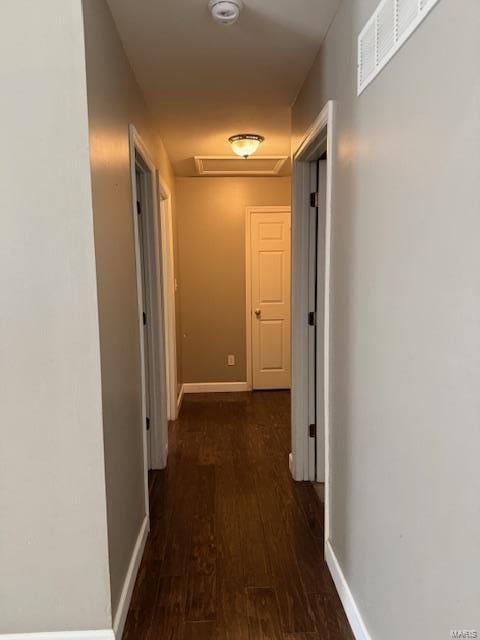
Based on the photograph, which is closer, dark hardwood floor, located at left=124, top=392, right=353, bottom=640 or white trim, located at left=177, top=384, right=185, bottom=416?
dark hardwood floor, located at left=124, top=392, right=353, bottom=640

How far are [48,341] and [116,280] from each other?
0.40 meters

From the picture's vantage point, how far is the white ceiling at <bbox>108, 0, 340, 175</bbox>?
1833 millimetres

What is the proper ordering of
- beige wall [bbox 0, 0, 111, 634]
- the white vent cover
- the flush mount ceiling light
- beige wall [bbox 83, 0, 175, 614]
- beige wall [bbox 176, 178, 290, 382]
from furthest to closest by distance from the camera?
beige wall [bbox 176, 178, 290, 382], the flush mount ceiling light, beige wall [bbox 83, 0, 175, 614], beige wall [bbox 0, 0, 111, 634], the white vent cover

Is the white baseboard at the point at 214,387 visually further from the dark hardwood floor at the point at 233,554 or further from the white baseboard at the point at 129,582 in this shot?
the white baseboard at the point at 129,582

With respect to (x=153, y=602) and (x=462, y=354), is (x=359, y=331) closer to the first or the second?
(x=462, y=354)

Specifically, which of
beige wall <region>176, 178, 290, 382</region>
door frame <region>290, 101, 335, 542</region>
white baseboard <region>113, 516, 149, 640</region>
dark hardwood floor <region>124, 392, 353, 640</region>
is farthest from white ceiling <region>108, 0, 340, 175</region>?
dark hardwood floor <region>124, 392, 353, 640</region>

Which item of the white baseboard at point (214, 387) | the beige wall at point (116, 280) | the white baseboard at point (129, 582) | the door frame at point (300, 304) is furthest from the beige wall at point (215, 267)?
the white baseboard at point (129, 582)

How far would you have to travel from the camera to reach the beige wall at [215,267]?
4.93m

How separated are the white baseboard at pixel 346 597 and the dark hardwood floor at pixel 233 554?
0.13ft

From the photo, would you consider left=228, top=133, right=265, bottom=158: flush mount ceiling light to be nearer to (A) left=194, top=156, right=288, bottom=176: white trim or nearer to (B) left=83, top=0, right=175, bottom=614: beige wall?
(A) left=194, top=156, right=288, bottom=176: white trim

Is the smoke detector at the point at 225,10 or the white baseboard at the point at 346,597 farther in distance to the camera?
the smoke detector at the point at 225,10

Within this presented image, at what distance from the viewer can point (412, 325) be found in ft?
3.86

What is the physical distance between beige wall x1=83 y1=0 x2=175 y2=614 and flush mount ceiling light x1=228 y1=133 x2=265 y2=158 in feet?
4.14

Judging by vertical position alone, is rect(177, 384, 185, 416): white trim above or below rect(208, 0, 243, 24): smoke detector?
below
